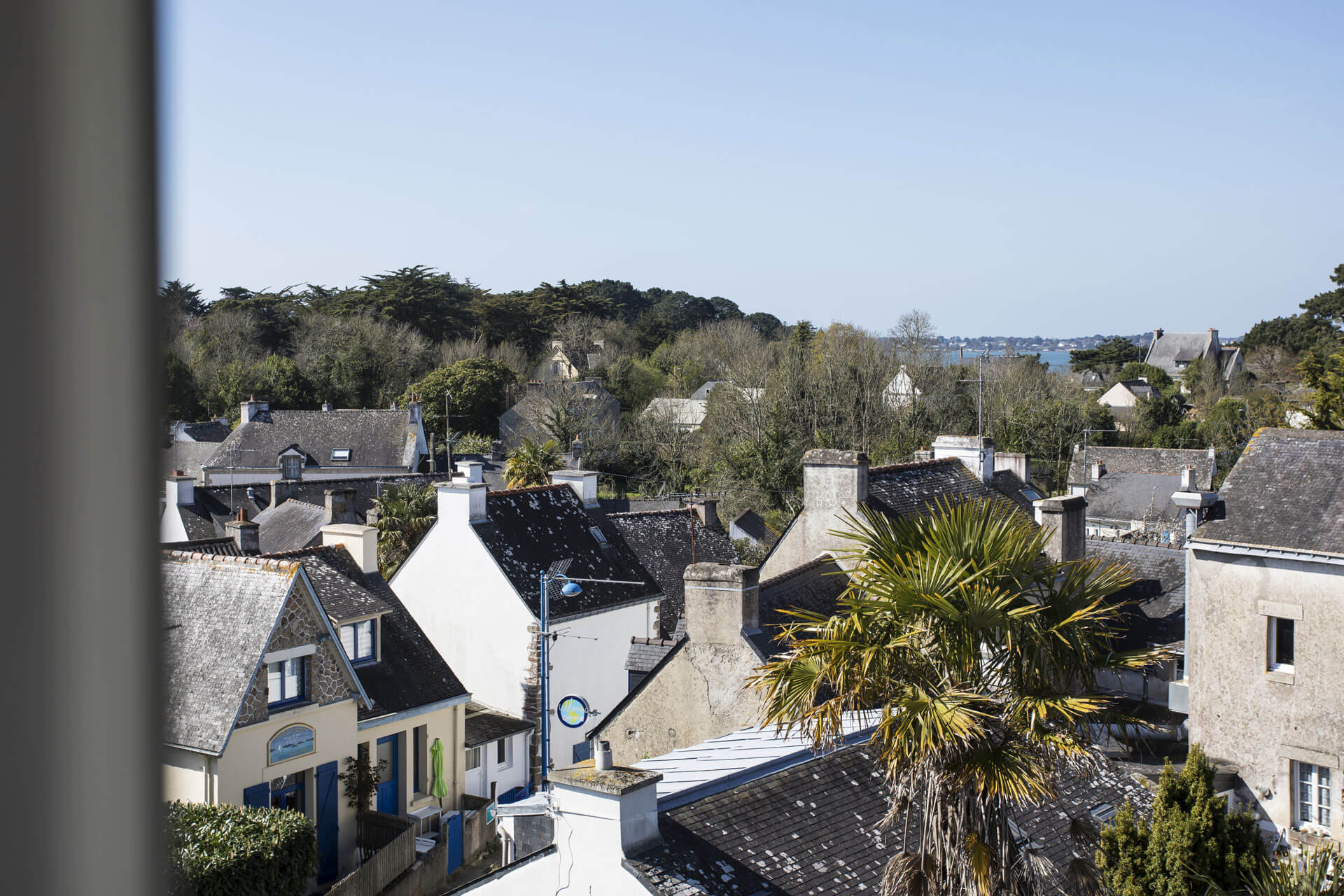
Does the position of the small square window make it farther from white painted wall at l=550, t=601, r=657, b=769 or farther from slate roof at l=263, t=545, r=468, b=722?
slate roof at l=263, t=545, r=468, b=722

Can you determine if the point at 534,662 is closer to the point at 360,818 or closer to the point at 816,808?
the point at 360,818

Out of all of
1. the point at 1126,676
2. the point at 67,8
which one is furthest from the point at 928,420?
the point at 67,8

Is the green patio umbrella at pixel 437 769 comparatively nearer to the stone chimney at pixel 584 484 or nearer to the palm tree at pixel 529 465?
the stone chimney at pixel 584 484

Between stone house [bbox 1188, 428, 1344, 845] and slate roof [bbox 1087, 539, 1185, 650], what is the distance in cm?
356

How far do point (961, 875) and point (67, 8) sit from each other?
6.89 m

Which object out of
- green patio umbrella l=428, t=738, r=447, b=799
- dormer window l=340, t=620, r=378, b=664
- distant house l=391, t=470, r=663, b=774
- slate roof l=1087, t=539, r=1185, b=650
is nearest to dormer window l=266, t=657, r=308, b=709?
dormer window l=340, t=620, r=378, b=664

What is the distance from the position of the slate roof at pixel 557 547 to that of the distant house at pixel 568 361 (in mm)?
43980

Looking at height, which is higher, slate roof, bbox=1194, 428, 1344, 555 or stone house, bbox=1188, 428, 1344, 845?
slate roof, bbox=1194, 428, 1344, 555

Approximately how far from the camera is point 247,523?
22.1m

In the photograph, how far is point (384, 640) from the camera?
58.1 ft

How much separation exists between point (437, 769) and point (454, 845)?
1.81 meters

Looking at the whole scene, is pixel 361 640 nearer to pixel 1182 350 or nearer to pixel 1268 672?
pixel 1268 672

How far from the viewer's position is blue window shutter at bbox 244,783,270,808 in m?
13.9

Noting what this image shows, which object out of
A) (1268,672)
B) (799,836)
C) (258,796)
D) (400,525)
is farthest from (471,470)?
(1268,672)
